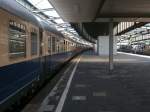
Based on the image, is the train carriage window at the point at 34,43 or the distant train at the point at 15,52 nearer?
the distant train at the point at 15,52

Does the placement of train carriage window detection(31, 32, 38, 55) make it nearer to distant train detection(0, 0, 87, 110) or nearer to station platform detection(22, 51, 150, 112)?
distant train detection(0, 0, 87, 110)

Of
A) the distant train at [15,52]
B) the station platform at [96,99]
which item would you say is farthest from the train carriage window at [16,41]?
the station platform at [96,99]

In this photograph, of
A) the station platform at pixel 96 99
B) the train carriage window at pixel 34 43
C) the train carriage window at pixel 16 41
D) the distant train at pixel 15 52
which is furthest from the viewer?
the train carriage window at pixel 34 43

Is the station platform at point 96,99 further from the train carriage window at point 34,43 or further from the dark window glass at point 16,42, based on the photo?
the dark window glass at point 16,42

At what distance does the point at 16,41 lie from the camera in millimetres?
9781

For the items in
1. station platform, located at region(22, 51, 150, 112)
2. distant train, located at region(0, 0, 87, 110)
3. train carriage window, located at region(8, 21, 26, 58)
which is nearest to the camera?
distant train, located at region(0, 0, 87, 110)

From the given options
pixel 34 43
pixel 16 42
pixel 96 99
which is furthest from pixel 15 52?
pixel 96 99

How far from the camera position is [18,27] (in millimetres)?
10031

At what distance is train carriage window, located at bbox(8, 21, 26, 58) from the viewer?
9.12 meters

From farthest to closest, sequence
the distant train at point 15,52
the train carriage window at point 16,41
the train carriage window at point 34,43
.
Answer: the train carriage window at point 34,43
the train carriage window at point 16,41
the distant train at point 15,52

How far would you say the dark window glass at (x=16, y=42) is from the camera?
912 centimetres

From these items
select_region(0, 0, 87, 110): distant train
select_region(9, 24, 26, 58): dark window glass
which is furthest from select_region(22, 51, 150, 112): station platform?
select_region(9, 24, 26, 58): dark window glass

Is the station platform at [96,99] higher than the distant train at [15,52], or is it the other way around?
the distant train at [15,52]

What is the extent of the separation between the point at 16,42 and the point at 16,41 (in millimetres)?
26
